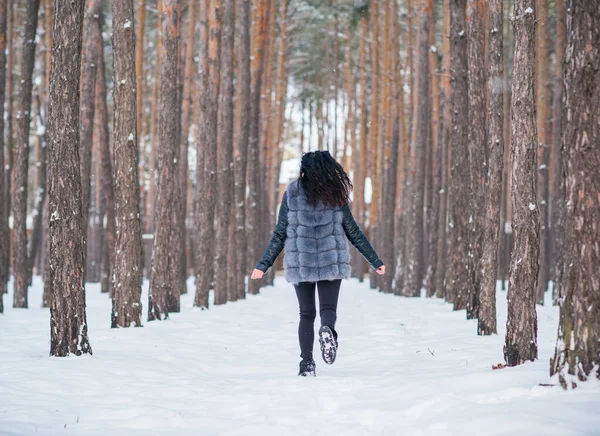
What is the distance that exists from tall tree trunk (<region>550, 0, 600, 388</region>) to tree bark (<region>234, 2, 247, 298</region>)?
11321mm

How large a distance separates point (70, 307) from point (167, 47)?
5.51 metres

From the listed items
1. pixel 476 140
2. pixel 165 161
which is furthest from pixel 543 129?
pixel 165 161

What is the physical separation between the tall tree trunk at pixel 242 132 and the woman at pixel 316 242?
382 inches

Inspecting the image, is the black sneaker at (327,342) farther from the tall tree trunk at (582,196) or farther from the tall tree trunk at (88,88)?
the tall tree trunk at (88,88)

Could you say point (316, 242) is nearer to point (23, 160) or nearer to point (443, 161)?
point (23, 160)

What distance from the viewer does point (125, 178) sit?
879 cm

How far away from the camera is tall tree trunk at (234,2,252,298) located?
49.9 feet

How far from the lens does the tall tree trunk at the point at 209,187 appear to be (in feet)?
42.5

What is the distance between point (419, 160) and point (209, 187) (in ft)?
21.8

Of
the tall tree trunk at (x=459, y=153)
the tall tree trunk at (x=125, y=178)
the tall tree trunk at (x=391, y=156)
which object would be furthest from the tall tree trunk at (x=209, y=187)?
the tall tree trunk at (x=391, y=156)

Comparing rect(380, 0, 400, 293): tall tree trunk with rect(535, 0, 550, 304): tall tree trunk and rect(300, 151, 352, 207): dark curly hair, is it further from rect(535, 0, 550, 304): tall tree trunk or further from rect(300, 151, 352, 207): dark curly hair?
rect(300, 151, 352, 207): dark curly hair

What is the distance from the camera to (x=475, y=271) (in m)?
10.1

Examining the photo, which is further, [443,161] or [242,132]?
[443,161]

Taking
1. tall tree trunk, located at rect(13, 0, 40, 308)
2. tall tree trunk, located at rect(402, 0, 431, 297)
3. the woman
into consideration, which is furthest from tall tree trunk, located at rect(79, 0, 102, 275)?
tall tree trunk, located at rect(402, 0, 431, 297)
